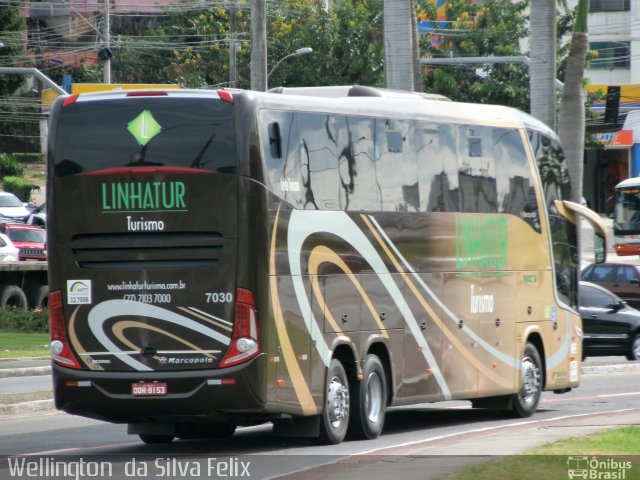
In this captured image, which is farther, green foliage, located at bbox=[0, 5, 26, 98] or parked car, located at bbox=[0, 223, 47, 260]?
green foliage, located at bbox=[0, 5, 26, 98]

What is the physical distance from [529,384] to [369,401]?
425 cm

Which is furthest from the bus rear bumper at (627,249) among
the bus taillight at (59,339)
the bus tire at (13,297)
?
the bus taillight at (59,339)

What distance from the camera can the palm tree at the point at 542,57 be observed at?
2664cm

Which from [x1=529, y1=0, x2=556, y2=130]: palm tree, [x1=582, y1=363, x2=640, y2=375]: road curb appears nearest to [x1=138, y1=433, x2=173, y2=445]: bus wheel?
[x1=582, y1=363, x2=640, y2=375]: road curb

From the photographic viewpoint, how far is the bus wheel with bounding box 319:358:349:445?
14414 mm

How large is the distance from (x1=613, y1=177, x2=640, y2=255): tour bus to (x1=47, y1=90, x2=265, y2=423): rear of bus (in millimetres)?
49240

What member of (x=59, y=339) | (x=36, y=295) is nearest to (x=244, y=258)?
(x=59, y=339)

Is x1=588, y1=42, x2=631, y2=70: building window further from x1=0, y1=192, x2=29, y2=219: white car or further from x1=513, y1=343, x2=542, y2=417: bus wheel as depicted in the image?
x1=513, y1=343, x2=542, y2=417: bus wheel

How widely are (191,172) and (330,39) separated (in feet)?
156

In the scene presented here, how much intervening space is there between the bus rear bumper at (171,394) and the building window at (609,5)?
68.2 meters

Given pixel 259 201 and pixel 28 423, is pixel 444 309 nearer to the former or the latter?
pixel 259 201

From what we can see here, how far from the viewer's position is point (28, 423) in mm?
17062

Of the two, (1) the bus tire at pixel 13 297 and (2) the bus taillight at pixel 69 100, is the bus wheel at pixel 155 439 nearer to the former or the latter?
(2) the bus taillight at pixel 69 100

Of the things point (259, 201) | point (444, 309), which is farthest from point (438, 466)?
point (444, 309)
